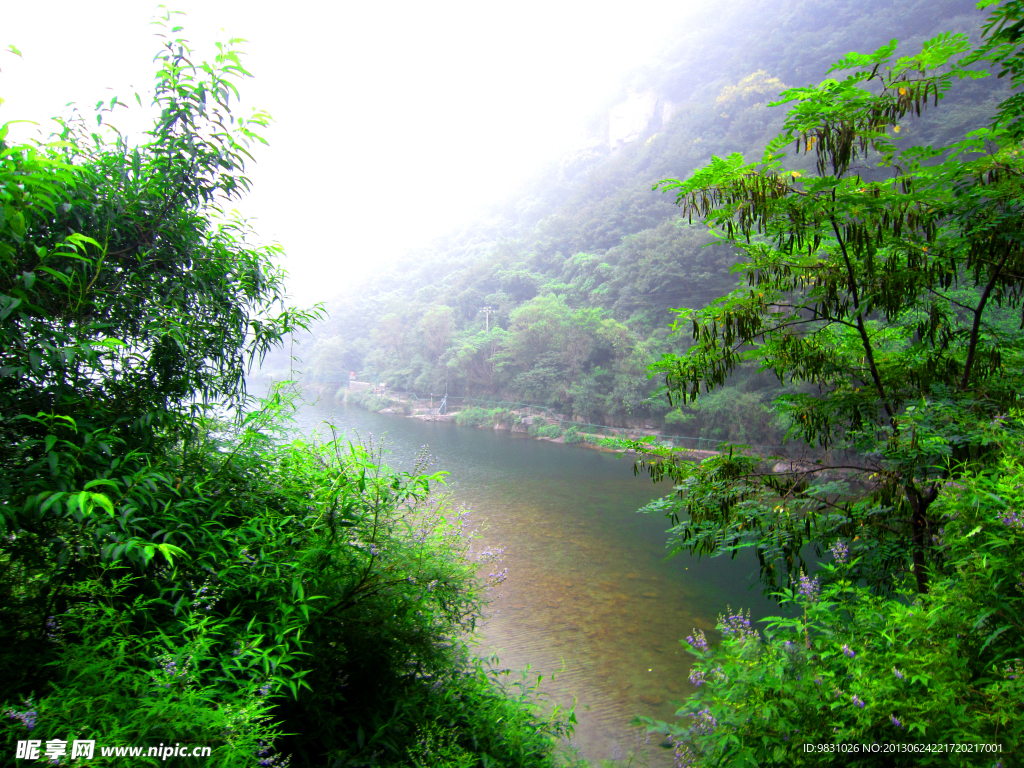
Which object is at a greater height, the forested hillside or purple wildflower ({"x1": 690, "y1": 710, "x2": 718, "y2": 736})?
the forested hillside

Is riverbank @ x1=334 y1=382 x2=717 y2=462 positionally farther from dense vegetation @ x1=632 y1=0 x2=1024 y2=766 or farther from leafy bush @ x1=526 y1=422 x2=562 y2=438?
dense vegetation @ x1=632 y1=0 x2=1024 y2=766

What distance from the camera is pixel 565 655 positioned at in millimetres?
5121

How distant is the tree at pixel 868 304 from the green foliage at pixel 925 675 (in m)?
0.45

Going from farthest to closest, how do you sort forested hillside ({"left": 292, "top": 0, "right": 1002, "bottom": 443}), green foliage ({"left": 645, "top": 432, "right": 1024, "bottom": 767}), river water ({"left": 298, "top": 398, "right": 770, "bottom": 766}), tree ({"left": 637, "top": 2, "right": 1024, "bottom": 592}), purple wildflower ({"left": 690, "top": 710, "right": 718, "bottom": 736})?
forested hillside ({"left": 292, "top": 0, "right": 1002, "bottom": 443}) < river water ({"left": 298, "top": 398, "right": 770, "bottom": 766}) < purple wildflower ({"left": 690, "top": 710, "right": 718, "bottom": 736}) < tree ({"left": 637, "top": 2, "right": 1024, "bottom": 592}) < green foliage ({"left": 645, "top": 432, "right": 1024, "bottom": 767})

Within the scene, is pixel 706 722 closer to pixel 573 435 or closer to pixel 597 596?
pixel 597 596

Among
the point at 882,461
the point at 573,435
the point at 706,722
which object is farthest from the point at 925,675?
the point at 573,435

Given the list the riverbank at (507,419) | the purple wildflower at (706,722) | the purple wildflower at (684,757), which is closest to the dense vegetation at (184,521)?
the purple wildflower at (684,757)

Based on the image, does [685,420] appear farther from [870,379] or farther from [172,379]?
[172,379]

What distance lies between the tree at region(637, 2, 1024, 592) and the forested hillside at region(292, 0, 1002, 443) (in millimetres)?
10142

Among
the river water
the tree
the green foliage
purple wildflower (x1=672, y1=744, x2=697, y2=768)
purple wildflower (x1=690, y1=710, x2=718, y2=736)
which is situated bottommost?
the river water

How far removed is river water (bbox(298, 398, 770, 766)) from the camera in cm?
448

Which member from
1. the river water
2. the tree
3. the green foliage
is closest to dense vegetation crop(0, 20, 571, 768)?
the river water

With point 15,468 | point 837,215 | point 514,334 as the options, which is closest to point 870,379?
point 837,215

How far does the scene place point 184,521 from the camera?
1794mm
